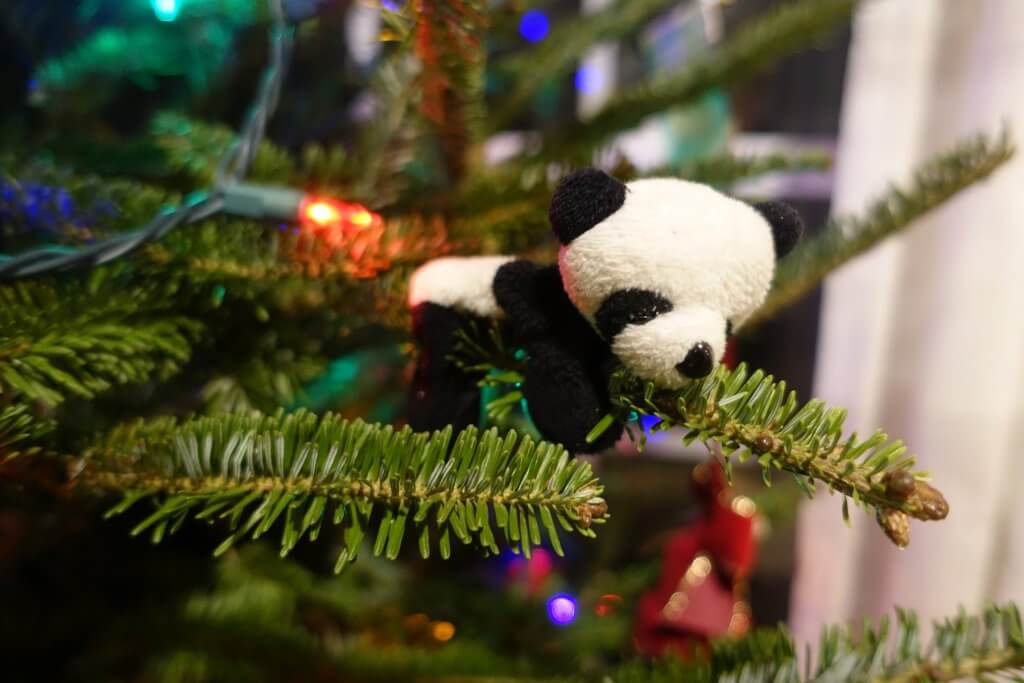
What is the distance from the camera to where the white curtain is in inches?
21.2

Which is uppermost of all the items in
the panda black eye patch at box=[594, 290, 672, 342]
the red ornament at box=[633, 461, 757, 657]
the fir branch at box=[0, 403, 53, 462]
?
the panda black eye patch at box=[594, 290, 672, 342]

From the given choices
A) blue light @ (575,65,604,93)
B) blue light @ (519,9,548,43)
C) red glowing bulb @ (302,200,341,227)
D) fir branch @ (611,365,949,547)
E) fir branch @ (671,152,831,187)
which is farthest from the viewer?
blue light @ (575,65,604,93)

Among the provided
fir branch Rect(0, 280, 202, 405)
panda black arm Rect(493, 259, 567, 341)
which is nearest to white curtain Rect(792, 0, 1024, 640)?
panda black arm Rect(493, 259, 567, 341)

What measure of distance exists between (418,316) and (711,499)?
342 mm

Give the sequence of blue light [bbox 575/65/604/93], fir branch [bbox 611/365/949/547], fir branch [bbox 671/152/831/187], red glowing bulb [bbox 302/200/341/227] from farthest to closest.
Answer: blue light [bbox 575/65/604/93] < fir branch [bbox 671/152/831/187] < red glowing bulb [bbox 302/200/341/227] < fir branch [bbox 611/365/949/547]

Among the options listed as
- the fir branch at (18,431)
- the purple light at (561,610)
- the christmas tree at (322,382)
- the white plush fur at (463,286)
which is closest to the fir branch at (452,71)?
the christmas tree at (322,382)

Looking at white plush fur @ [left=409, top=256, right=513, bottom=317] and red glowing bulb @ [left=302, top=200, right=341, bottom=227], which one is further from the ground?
red glowing bulb @ [left=302, top=200, right=341, bottom=227]

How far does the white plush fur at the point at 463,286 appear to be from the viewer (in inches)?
10.7

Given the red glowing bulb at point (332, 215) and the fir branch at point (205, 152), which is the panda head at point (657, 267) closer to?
the red glowing bulb at point (332, 215)

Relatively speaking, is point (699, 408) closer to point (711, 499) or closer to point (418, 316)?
point (418, 316)

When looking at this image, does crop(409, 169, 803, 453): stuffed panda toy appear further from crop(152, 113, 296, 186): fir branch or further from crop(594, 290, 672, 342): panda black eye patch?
crop(152, 113, 296, 186): fir branch

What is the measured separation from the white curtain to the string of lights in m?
0.44

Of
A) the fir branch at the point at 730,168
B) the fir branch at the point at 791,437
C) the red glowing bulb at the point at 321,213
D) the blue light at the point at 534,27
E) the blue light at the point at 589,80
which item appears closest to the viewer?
the fir branch at the point at 791,437

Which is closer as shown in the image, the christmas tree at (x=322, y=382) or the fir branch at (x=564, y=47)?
the christmas tree at (x=322, y=382)
